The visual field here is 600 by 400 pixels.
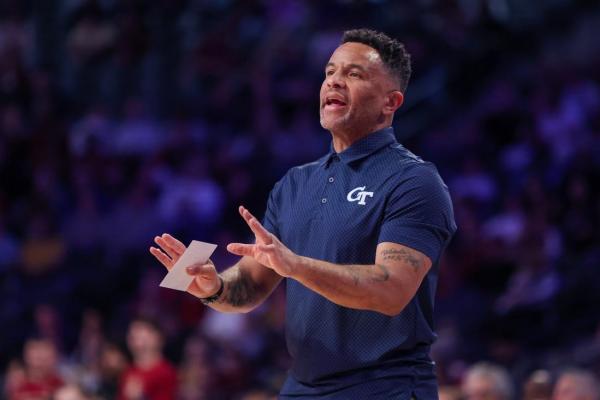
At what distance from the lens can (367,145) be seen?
421 centimetres

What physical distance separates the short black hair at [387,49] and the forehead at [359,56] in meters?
0.02

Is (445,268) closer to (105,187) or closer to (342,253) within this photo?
(105,187)

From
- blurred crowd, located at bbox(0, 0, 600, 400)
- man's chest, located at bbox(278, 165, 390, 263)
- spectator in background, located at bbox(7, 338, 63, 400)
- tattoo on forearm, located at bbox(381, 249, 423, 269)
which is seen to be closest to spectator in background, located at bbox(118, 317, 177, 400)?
blurred crowd, located at bbox(0, 0, 600, 400)

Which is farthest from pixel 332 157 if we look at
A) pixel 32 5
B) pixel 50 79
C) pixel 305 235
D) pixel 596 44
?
pixel 32 5

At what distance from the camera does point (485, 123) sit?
41.0 feet

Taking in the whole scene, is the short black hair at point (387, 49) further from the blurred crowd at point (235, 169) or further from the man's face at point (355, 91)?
the blurred crowd at point (235, 169)

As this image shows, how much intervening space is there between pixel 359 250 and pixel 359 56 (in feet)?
2.50

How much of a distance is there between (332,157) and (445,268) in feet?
19.9

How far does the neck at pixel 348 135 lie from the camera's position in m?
Answer: 4.25

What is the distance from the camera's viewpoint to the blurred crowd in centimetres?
930

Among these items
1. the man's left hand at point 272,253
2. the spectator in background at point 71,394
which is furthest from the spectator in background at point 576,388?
the spectator in background at point 71,394

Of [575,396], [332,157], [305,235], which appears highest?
[332,157]

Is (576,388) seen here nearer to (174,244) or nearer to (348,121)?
(348,121)

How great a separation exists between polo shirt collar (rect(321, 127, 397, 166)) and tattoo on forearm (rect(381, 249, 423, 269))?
0.52 m
